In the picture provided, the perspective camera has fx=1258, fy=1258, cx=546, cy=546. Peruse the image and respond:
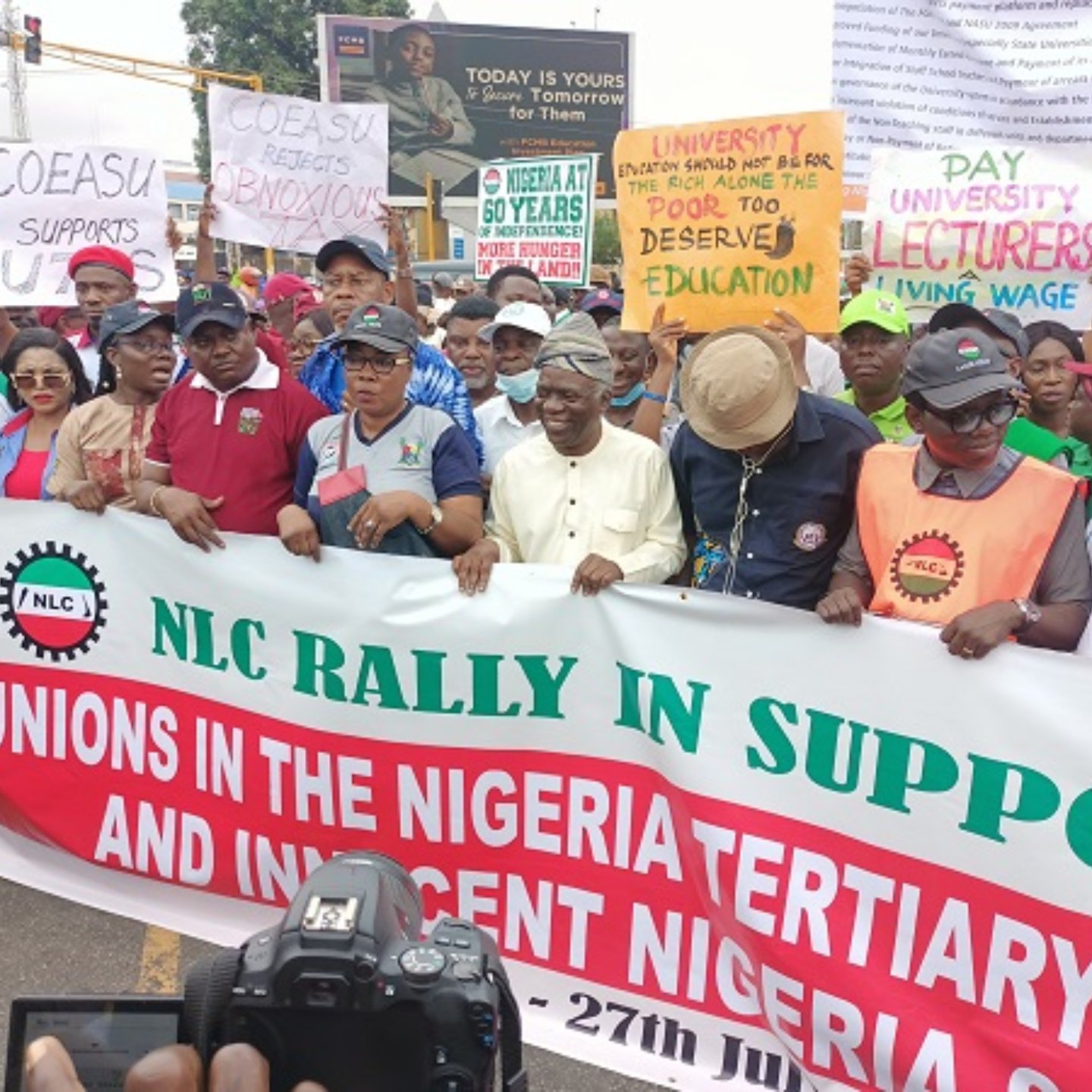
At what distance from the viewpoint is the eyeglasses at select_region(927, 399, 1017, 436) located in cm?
268

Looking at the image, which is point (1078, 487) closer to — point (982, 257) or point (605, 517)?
point (605, 517)

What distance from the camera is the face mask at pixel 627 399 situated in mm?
4570

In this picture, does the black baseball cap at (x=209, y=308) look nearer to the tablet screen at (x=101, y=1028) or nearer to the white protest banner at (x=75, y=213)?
the white protest banner at (x=75, y=213)

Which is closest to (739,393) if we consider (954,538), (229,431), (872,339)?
(954,538)

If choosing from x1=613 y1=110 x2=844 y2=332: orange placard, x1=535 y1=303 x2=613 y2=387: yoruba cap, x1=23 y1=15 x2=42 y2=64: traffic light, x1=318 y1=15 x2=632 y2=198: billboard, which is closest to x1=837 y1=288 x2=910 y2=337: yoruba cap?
x1=613 y1=110 x2=844 y2=332: orange placard

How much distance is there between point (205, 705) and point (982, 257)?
369 cm

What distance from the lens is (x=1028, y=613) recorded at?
8.41 feet

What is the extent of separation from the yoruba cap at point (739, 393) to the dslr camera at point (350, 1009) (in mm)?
1679

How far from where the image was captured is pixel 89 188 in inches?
223

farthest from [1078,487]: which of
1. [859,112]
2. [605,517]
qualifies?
[859,112]

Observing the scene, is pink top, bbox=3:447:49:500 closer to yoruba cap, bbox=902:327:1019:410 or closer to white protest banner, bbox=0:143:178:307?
white protest banner, bbox=0:143:178:307

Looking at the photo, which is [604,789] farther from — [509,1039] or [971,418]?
[509,1039]

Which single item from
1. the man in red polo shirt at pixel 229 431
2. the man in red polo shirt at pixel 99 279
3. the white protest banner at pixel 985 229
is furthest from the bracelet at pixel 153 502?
the white protest banner at pixel 985 229

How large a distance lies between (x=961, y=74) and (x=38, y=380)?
3717 millimetres
